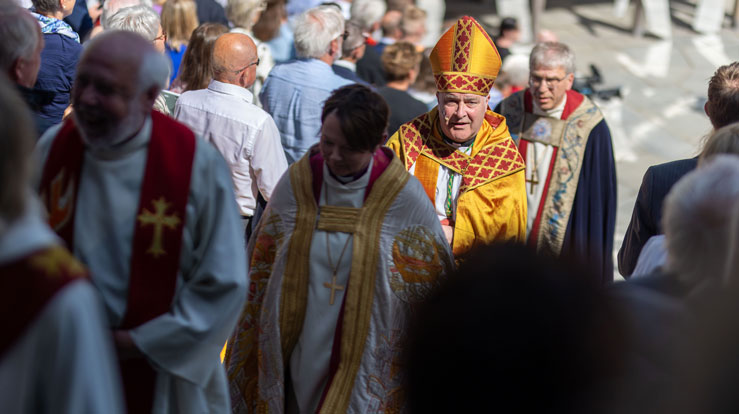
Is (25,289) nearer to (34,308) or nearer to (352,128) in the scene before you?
(34,308)

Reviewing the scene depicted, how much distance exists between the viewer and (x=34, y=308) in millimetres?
1704

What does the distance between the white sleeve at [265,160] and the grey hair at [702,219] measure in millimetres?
2683

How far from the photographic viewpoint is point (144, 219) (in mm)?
2592

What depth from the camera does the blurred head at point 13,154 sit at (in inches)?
A: 64.1

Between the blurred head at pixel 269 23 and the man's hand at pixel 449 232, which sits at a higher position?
the blurred head at pixel 269 23

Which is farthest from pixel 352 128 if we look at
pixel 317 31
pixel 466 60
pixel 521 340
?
pixel 317 31

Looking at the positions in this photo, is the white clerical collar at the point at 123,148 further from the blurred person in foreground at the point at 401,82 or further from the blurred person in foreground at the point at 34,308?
the blurred person in foreground at the point at 401,82

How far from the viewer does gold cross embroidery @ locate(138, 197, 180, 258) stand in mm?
2594

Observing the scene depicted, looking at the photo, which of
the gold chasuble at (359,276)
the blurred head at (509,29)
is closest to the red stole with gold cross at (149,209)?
the gold chasuble at (359,276)

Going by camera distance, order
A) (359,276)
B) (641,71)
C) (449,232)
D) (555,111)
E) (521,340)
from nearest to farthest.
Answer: (521,340)
(359,276)
(449,232)
(555,111)
(641,71)

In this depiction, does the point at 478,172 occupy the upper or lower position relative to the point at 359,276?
upper

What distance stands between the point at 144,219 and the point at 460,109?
1939mm

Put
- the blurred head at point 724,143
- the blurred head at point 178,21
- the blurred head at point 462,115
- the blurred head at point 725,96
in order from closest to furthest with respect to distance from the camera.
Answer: the blurred head at point 724,143
the blurred head at point 725,96
the blurred head at point 462,115
the blurred head at point 178,21

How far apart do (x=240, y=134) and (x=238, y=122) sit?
6 centimetres
